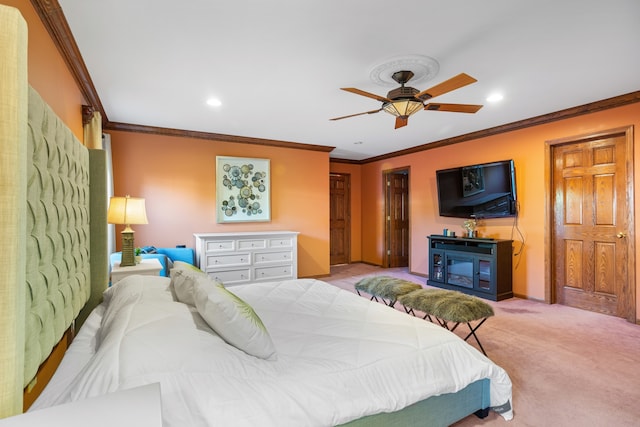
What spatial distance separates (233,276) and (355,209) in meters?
3.72

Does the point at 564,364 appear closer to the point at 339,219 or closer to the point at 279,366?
the point at 279,366

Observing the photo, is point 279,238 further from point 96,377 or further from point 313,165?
point 96,377

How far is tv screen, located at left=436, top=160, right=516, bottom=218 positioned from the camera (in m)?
4.60

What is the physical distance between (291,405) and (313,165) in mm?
5074

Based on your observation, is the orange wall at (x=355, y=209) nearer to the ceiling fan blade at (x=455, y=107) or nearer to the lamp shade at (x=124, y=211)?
the ceiling fan blade at (x=455, y=107)

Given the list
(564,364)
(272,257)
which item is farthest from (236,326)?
(272,257)

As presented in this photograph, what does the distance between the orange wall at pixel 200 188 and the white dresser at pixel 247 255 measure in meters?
0.43

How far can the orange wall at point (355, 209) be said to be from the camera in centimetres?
771

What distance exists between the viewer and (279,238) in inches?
208

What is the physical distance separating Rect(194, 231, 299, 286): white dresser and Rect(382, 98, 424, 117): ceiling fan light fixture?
9.67ft

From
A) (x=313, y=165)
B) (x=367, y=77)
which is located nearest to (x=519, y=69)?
(x=367, y=77)

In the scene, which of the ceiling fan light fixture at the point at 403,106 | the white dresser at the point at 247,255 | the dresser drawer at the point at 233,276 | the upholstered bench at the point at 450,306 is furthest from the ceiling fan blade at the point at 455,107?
the dresser drawer at the point at 233,276

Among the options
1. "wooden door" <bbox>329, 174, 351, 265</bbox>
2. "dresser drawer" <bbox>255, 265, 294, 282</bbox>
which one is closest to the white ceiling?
"dresser drawer" <bbox>255, 265, 294, 282</bbox>

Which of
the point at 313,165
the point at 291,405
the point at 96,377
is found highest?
the point at 313,165
